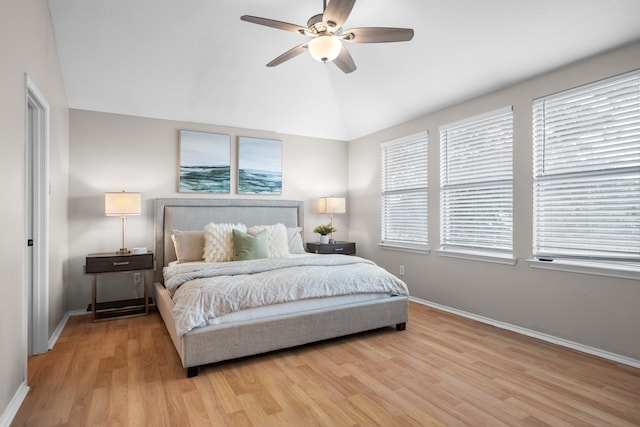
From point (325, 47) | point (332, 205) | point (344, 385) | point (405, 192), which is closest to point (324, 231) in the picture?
point (332, 205)

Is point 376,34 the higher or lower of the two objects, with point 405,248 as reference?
higher

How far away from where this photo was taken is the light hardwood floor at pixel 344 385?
1999mm

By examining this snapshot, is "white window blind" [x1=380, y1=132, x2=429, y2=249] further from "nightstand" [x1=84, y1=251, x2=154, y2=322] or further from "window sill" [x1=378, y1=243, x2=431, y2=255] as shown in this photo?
"nightstand" [x1=84, y1=251, x2=154, y2=322]

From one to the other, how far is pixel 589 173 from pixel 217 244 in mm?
3710

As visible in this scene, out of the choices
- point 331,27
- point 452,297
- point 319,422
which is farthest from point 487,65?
point 319,422

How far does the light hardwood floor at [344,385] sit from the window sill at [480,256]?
0.72m

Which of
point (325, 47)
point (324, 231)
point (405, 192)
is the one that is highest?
point (325, 47)

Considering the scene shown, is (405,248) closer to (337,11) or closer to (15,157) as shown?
(337,11)

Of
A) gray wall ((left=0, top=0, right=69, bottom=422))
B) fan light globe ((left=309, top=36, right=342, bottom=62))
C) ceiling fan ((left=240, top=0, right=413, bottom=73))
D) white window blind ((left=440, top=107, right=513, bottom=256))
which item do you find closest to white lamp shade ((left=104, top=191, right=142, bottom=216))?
gray wall ((left=0, top=0, right=69, bottom=422))

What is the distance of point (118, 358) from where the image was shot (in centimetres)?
282

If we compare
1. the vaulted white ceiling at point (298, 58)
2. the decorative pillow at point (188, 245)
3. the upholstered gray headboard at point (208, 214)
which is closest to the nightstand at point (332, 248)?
the upholstered gray headboard at point (208, 214)

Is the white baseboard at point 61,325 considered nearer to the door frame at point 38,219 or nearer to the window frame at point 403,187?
the door frame at point 38,219

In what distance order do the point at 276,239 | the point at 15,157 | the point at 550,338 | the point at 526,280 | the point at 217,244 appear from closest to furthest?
the point at 15,157 < the point at 550,338 < the point at 526,280 < the point at 217,244 < the point at 276,239

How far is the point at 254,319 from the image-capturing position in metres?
2.77
